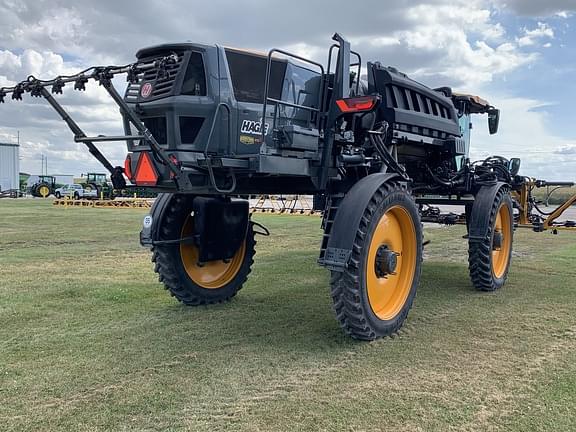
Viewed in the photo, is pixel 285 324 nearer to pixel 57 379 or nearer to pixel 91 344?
pixel 91 344

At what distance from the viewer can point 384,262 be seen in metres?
5.09

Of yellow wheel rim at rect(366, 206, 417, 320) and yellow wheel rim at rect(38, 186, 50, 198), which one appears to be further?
yellow wheel rim at rect(38, 186, 50, 198)

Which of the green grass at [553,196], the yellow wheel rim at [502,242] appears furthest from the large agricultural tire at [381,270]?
the green grass at [553,196]

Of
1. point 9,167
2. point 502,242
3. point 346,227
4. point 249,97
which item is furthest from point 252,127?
point 9,167

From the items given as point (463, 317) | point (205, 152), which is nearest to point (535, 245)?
point (463, 317)

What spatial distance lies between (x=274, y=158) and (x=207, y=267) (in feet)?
7.03

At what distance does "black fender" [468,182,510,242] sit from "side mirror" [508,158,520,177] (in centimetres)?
178

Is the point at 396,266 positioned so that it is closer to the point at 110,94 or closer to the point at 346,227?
the point at 346,227

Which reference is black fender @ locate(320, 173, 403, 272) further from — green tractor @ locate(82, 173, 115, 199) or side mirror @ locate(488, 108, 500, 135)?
green tractor @ locate(82, 173, 115, 199)

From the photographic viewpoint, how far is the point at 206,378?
397cm

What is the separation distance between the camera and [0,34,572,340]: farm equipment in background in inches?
181

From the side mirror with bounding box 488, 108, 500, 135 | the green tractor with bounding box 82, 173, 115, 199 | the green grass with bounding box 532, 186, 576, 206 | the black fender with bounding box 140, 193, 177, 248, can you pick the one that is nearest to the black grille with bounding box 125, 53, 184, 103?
the black fender with bounding box 140, 193, 177, 248

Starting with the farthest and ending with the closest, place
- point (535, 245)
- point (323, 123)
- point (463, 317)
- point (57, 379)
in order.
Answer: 1. point (535, 245)
2. point (463, 317)
3. point (323, 123)
4. point (57, 379)

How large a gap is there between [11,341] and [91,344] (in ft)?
2.39
